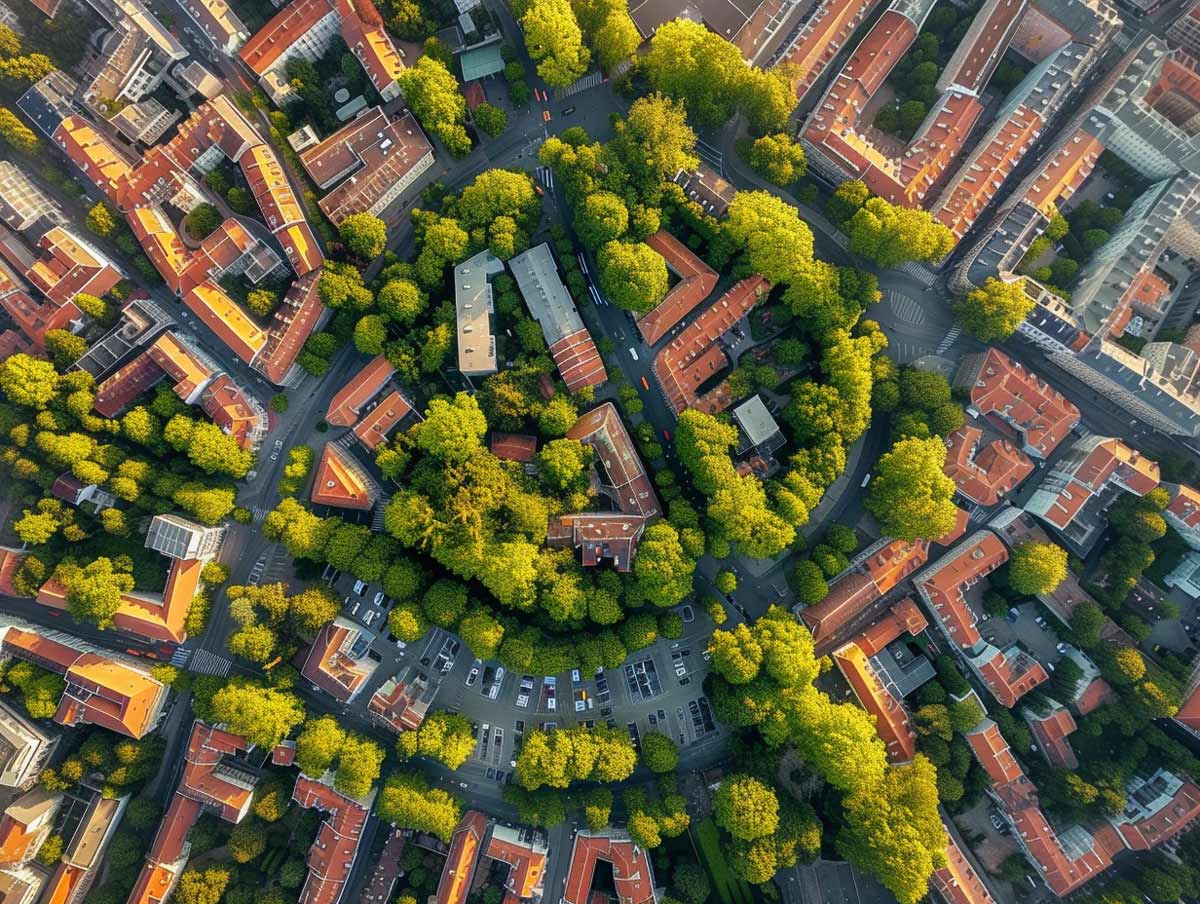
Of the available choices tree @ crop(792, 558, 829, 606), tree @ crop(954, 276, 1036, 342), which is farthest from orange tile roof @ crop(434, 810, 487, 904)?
tree @ crop(954, 276, 1036, 342)

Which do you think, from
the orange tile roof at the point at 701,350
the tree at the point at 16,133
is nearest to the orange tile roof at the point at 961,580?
the orange tile roof at the point at 701,350

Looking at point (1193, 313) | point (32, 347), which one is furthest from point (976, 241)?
point (32, 347)

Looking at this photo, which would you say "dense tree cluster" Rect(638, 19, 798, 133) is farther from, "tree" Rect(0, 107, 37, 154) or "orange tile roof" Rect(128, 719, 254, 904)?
"orange tile roof" Rect(128, 719, 254, 904)

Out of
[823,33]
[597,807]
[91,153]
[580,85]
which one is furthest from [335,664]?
[823,33]

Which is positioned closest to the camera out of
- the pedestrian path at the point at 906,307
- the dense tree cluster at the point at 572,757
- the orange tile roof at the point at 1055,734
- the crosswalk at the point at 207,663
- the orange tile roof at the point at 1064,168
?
the dense tree cluster at the point at 572,757

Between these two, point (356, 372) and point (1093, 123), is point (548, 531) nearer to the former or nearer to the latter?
point (356, 372)

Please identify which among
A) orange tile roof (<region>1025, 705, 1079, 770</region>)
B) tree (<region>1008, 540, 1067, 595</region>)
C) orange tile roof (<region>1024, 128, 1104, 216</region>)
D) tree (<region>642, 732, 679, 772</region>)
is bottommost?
tree (<region>642, 732, 679, 772</region>)

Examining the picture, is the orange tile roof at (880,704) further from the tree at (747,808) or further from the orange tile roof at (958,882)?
the tree at (747,808)
